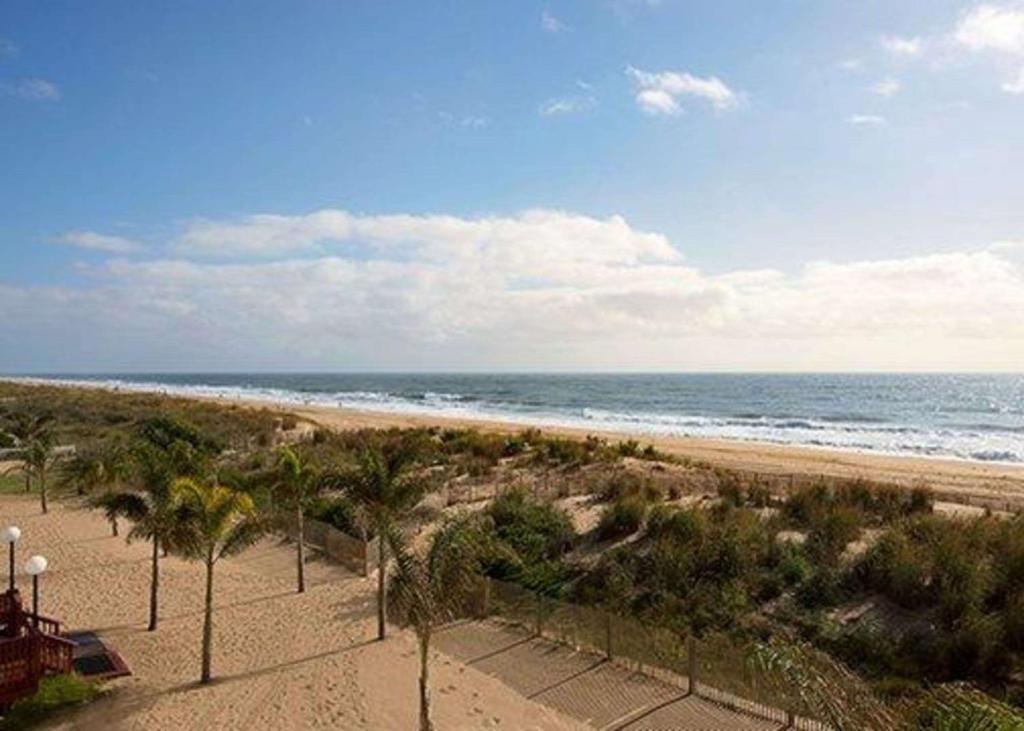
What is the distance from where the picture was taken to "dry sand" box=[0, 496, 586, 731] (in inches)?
514

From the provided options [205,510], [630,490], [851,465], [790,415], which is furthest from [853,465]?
[790,415]

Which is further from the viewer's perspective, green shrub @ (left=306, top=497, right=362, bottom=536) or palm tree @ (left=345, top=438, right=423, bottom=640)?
green shrub @ (left=306, top=497, right=362, bottom=536)

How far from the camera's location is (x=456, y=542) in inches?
452

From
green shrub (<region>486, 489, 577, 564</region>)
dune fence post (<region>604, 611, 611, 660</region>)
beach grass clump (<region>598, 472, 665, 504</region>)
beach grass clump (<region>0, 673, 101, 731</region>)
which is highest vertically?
beach grass clump (<region>598, 472, 665, 504</region>)

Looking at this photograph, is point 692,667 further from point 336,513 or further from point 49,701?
point 336,513

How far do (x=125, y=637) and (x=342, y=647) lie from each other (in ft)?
15.1

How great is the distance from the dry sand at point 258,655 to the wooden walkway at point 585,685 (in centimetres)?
48

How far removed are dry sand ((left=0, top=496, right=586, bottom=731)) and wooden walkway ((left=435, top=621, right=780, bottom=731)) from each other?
484 millimetres

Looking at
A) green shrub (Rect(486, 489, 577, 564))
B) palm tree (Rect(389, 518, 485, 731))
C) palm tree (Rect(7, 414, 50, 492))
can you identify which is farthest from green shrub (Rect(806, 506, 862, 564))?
palm tree (Rect(7, 414, 50, 492))

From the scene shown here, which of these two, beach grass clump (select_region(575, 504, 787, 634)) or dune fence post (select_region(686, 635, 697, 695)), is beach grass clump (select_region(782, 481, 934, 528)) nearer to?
beach grass clump (select_region(575, 504, 787, 634))

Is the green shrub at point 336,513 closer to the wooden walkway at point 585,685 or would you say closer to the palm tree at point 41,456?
the wooden walkway at point 585,685

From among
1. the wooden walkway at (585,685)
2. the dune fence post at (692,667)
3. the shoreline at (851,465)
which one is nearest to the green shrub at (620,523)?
the wooden walkway at (585,685)

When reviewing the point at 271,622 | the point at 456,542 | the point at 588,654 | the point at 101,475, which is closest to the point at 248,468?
the point at 101,475

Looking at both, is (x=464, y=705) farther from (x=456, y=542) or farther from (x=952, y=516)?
(x=952, y=516)
